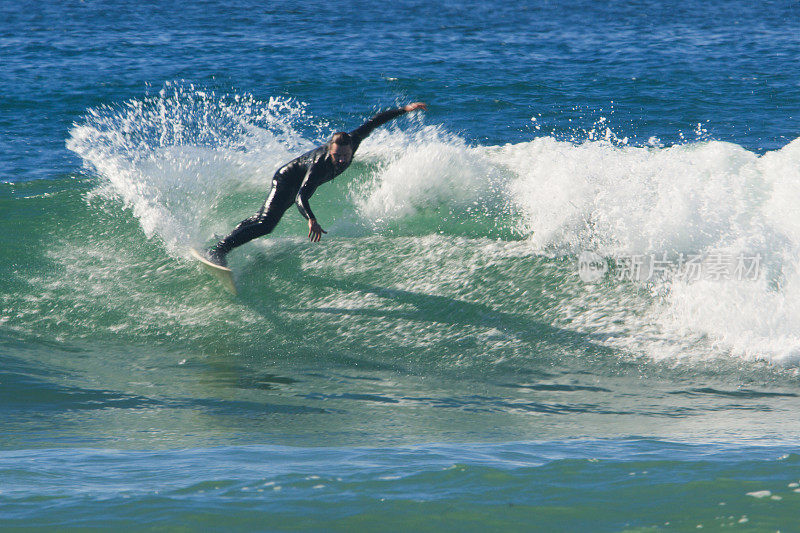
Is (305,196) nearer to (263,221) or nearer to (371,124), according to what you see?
(263,221)

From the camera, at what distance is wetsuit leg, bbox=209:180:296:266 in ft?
21.8

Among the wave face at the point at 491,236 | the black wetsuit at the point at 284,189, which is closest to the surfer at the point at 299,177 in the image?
the black wetsuit at the point at 284,189

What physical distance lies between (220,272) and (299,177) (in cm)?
105

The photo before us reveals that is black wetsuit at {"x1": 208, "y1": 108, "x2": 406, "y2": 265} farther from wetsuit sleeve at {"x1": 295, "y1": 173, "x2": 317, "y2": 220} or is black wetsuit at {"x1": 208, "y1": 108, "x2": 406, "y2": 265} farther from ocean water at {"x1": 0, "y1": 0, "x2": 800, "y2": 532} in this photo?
ocean water at {"x1": 0, "y1": 0, "x2": 800, "y2": 532}

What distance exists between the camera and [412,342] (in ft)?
19.7

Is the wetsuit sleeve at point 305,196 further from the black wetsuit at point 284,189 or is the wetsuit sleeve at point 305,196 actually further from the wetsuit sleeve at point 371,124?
the wetsuit sleeve at point 371,124

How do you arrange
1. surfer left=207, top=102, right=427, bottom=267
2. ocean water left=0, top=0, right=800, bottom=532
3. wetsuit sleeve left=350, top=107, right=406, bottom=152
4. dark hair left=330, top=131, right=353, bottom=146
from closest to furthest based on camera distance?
ocean water left=0, top=0, right=800, bottom=532 < dark hair left=330, top=131, right=353, bottom=146 < surfer left=207, top=102, right=427, bottom=267 < wetsuit sleeve left=350, top=107, right=406, bottom=152

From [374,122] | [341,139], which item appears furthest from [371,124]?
[341,139]

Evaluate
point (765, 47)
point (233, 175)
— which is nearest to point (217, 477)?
point (233, 175)

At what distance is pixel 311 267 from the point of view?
23.4ft

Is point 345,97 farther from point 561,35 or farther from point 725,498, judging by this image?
point 725,498

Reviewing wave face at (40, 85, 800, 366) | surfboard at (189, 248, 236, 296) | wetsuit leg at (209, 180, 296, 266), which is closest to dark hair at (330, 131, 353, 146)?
wetsuit leg at (209, 180, 296, 266)

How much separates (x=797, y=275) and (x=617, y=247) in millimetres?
1358

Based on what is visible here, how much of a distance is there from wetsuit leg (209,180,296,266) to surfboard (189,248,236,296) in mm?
83
